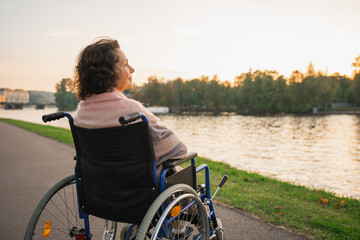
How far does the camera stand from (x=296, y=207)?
3893 mm

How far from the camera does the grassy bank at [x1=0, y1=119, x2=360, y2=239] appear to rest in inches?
125

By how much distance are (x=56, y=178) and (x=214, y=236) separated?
402cm

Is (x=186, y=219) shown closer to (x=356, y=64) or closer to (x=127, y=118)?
(x=127, y=118)

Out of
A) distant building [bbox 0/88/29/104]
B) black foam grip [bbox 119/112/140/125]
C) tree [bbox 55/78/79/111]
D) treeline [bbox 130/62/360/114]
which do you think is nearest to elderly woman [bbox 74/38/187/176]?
black foam grip [bbox 119/112/140/125]

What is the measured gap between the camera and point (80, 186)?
202 cm

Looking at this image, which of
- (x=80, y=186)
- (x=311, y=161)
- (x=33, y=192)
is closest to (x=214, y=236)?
(x=80, y=186)

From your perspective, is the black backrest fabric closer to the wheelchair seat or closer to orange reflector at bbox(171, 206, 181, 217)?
the wheelchair seat

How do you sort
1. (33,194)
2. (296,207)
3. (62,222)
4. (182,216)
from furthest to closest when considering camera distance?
(33,194) → (296,207) → (62,222) → (182,216)

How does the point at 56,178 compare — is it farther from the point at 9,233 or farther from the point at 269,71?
the point at 269,71

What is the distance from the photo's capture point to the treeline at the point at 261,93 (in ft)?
229

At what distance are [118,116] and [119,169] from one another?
1.14ft

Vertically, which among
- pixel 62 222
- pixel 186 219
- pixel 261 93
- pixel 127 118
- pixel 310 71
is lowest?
pixel 62 222

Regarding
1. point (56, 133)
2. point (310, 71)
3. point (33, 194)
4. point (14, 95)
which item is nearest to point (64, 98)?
point (14, 95)

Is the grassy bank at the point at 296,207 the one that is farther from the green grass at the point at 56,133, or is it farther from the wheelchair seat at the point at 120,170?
the green grass at the point at 56,133
